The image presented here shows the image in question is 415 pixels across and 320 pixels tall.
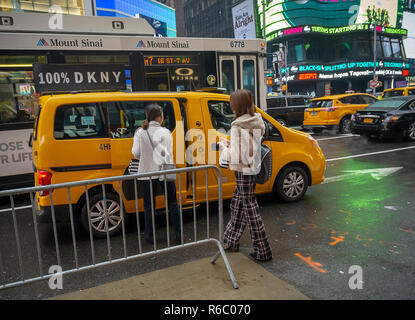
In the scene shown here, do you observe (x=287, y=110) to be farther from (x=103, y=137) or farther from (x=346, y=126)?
(x=103, y=137)

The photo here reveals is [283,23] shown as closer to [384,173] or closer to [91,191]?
[384,173]

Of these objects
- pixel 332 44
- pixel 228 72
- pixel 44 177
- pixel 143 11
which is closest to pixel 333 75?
pixel 332 44

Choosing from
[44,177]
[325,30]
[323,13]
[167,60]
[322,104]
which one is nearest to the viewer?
[44,177]

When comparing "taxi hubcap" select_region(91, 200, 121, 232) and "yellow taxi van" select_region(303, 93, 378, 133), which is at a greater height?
"yellow taxi van" select_region(303, 93, 378, 133)

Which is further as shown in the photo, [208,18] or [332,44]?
[208,18]

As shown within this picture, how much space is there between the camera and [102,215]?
15.1 feet

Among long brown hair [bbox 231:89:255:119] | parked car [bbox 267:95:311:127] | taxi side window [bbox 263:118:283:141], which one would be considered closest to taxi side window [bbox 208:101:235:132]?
taxi side window [bbox 263:118:283:141]

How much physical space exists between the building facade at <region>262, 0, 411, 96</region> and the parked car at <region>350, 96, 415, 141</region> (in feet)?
111

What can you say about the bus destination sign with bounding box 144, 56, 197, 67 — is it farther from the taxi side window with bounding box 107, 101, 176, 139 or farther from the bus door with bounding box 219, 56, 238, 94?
the taxi side window with bounding box 107, 101, 176, 139

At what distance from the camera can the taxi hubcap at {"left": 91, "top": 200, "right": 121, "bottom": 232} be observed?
15.0 ft

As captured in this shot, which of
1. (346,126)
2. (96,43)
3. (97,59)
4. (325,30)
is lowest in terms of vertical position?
(346,126)

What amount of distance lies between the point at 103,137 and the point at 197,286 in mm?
2438

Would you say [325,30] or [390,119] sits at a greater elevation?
[325,30]

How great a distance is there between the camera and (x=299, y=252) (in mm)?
3992
